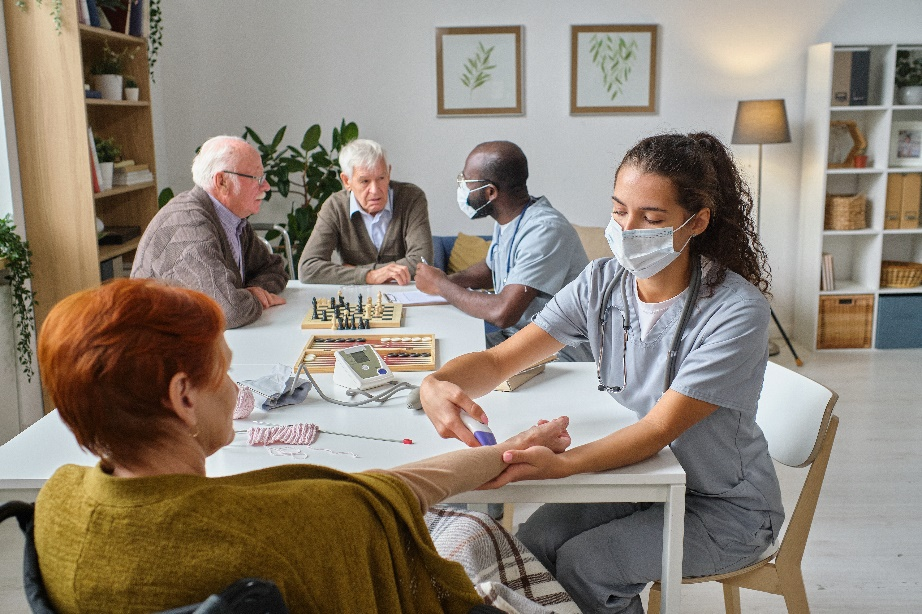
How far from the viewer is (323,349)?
2453 millimetres

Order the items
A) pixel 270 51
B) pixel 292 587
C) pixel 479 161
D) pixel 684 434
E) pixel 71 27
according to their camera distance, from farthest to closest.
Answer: pixel 270 51 < pixel 71 27 < pixel 479 161 < pixel 684 434 < pixel 292 587

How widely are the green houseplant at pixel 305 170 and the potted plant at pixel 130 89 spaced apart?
755 mm

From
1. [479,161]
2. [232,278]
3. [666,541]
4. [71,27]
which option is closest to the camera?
[666,541]

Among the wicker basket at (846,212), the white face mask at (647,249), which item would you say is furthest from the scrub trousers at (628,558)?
the wicker basket at (846,212)

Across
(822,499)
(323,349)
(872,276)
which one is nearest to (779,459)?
(323,349)

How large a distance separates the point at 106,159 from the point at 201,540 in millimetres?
3448

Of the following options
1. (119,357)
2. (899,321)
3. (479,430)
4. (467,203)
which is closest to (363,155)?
(467,203)

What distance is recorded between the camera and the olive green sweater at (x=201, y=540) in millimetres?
999

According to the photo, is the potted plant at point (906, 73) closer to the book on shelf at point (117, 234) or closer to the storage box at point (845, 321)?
the storage box at point (845, 321)

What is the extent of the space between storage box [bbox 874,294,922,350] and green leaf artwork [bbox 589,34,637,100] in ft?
6.71

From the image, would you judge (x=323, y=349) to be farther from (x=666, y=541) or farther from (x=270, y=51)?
(x=270, y=51)

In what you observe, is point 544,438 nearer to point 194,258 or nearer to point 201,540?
Answer: point 201,540

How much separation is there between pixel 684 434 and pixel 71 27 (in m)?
3.05

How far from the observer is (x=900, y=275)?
5.30 m
